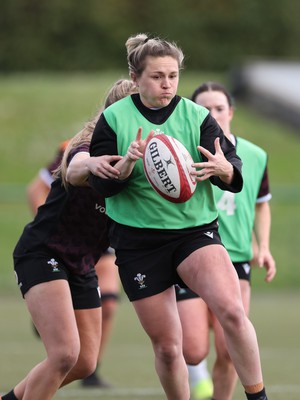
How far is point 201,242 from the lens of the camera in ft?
19.0

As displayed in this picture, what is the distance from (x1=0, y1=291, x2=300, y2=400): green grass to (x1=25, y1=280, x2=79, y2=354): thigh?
193 centimetres

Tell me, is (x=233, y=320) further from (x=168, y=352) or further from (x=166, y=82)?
(x=166, y=82)

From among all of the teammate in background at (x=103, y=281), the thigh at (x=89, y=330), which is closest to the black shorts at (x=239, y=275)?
the thigh at (x=89, y=330)

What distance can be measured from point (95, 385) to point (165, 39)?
3.40 m

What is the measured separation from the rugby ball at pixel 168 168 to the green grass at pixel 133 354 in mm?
2585

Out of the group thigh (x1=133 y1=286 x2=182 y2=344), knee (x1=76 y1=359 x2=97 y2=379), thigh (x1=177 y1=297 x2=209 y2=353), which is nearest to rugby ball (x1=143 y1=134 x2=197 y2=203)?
thigh (x1=133 y1=286 x2=182 y2=344)

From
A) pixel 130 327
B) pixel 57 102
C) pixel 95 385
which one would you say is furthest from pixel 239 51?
pixel 95 385

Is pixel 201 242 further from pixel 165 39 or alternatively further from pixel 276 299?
pixel 276 299

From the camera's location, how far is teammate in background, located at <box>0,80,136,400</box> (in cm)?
600

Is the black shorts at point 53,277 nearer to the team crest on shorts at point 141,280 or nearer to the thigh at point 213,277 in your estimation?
the team crest on shorts at point 141,280

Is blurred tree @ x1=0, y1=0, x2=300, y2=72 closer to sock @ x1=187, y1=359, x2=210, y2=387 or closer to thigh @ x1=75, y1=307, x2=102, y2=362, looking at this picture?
sock @ x1=187, y1=359, x2=210, y2=387

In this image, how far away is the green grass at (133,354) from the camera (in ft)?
26.8

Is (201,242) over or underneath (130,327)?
over

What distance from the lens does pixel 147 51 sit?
18.9 ft
